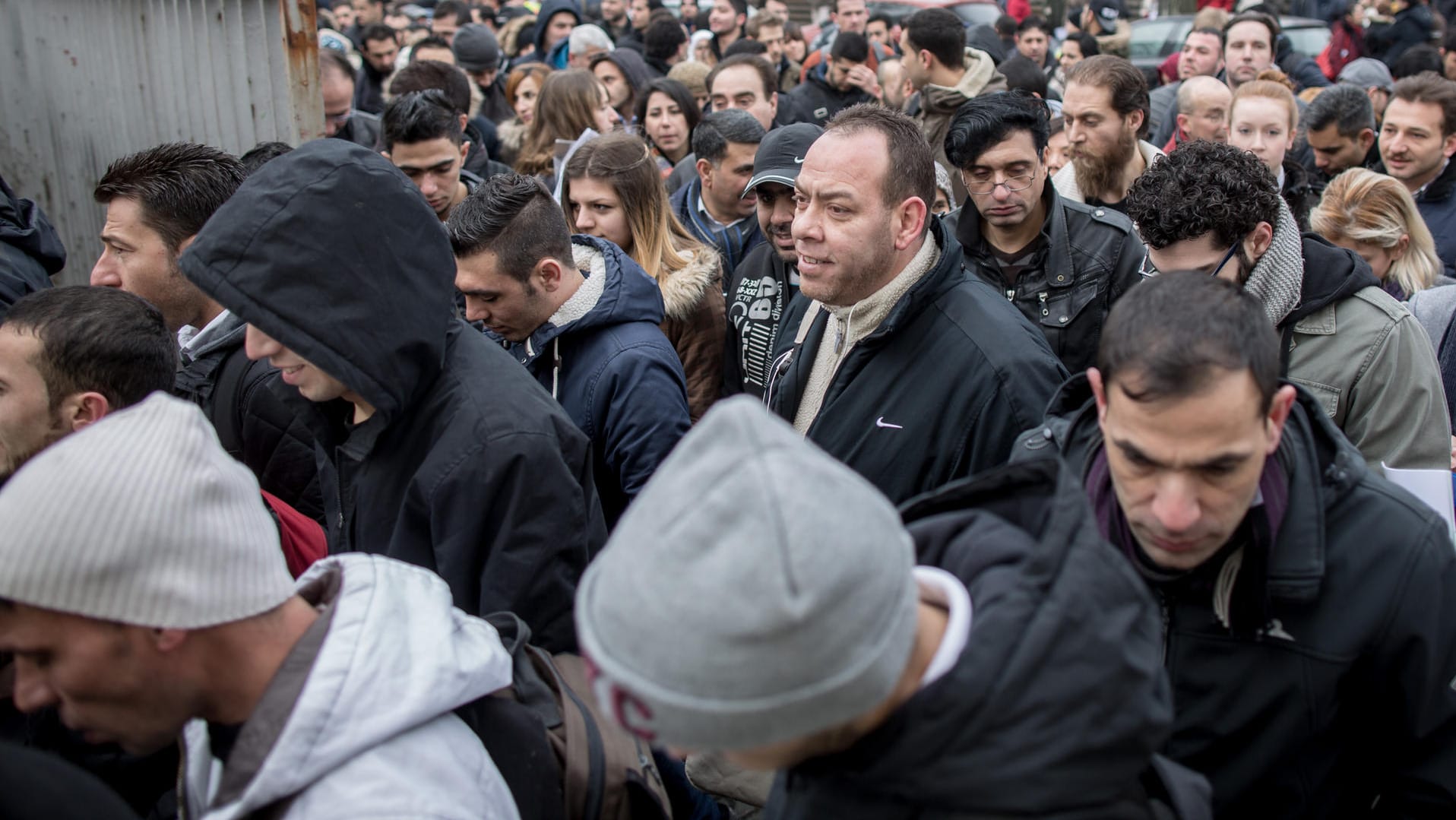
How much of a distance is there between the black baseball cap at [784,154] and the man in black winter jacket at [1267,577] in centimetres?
254

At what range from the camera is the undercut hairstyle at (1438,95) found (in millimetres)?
5988

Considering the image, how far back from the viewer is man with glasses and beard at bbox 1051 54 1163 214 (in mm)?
5402

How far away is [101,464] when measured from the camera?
5.25 ft

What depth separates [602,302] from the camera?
3.59 m

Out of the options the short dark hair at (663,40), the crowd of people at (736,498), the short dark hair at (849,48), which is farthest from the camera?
the short dark hair at (663,40)

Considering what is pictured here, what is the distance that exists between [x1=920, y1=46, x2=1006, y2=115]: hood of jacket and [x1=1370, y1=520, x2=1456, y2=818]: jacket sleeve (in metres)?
5.16

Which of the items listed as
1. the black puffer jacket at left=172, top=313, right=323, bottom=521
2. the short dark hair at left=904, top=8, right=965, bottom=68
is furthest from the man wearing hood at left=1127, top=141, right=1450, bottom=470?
the short dark hair at left=904, top=8, right=965, bottom=68

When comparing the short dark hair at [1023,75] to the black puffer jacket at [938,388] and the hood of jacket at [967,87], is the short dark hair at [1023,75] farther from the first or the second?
the black puffer jacket at [938,388]

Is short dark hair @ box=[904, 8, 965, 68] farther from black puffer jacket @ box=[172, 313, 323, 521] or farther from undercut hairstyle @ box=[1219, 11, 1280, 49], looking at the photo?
black puffer jacket @ box=[172, 313, 323, 521]

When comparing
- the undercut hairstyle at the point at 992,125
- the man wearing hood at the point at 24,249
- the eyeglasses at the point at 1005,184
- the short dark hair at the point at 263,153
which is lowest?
the man wearing hood at the point at 24,249

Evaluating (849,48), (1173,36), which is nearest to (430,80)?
(849,48)

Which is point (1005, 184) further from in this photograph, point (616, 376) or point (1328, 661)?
point (1328, 661)

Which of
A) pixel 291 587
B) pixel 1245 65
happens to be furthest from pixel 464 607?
pixel 1245 65

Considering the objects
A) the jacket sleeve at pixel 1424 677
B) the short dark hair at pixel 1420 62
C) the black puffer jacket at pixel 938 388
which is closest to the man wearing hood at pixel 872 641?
the jacket sleeve at pixel 1424 677
